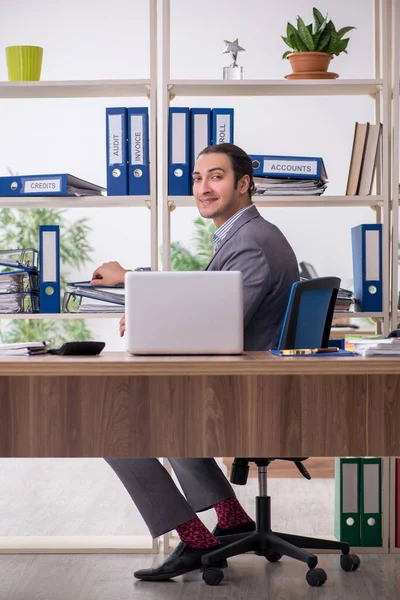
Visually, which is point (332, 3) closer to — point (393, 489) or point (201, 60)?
point (201, 60)

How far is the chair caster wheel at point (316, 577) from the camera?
284 centimetres

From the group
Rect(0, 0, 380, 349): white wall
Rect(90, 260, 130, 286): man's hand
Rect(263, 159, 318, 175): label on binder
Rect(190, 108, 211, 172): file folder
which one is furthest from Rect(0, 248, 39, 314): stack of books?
Rect(0, 0, 380, 349): white wall

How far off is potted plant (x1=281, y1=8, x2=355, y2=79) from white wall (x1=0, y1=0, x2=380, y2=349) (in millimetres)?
3441

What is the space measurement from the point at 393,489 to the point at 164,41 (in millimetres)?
1947

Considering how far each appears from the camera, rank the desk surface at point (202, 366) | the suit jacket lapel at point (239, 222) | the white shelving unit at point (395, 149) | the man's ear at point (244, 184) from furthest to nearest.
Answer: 1. the white shelving unit at point (395, 149)
2. the man's ear at point (244, 184)
3. the suit jacket lapel at point (239, 222)
4. the desk surface at point (202, 366)

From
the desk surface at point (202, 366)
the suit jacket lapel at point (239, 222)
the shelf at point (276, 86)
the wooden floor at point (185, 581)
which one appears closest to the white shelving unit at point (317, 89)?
the shelf at point (276, 86)

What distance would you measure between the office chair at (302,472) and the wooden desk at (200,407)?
449 mm

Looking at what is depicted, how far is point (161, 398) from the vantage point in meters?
1.92

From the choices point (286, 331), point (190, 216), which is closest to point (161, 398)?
point (286, 331)

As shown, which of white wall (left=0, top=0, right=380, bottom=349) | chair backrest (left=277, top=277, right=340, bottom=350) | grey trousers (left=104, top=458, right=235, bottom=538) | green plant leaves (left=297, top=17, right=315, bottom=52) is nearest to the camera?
chair backrest (left=277, top=277, right=340, bottom=350)

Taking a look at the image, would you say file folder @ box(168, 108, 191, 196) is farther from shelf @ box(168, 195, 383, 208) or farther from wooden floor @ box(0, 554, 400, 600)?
wooden floor @ box(0, 554, 400, 600)

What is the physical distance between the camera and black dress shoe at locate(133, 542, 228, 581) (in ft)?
9.49

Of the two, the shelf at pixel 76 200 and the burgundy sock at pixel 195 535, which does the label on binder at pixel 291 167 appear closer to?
the shelf at pixel 76 200

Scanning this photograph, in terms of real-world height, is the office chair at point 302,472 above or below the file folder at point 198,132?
below
